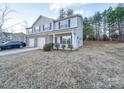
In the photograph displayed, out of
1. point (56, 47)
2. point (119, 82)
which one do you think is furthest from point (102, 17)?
point (119, 82)

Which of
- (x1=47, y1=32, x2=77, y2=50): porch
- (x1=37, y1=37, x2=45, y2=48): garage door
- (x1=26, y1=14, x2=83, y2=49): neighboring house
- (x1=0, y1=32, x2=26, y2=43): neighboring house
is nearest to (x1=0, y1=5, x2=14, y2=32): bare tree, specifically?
(x1=0, y1=32, x2=26, y2=43): neighboring house

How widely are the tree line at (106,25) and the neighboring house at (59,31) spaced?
47.4ft

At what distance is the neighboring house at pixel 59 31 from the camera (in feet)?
55.6

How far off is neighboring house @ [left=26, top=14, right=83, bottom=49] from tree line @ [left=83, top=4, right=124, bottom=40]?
1445cm

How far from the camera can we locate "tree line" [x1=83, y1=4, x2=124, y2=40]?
3092 centimetres

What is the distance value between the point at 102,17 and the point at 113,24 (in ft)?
13.4

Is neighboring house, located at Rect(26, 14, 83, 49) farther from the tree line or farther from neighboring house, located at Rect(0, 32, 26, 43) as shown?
the tree line

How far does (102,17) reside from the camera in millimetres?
34875

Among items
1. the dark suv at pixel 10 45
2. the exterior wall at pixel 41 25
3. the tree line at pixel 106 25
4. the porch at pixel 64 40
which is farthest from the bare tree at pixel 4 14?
the tree line at pixel 106 25

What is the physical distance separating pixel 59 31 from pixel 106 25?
22821 millimetres

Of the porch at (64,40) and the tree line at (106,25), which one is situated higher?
the tree line at (106,25)

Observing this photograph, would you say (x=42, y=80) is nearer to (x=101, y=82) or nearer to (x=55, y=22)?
(x=101, y=82)

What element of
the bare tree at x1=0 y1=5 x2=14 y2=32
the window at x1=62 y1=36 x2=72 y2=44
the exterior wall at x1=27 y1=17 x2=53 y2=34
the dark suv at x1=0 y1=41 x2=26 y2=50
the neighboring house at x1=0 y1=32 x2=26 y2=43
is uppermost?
the bare tree at x1=0 y1=5 x2=14 y2=32

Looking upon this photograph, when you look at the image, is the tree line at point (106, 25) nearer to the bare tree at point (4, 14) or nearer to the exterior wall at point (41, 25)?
the exterior wall at point (41, 25)
